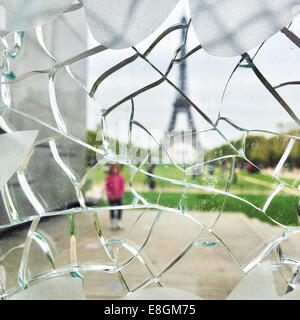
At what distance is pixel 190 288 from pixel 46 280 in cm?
26

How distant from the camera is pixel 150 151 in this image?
553mm

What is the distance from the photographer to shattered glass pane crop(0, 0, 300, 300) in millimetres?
539

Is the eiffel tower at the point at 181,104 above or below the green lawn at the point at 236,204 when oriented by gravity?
above

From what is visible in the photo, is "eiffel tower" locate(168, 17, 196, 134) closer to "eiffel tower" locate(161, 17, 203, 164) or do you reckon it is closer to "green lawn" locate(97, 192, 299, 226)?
"eiffel tower" locate(161, 17, 203, 164)

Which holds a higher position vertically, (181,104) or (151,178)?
(181,104)

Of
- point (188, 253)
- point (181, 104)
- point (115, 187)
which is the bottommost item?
point (188, 253)

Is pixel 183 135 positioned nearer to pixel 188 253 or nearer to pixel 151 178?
pixel 151 178

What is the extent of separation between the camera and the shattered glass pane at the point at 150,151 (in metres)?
0.54

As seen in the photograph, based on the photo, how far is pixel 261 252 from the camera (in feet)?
1.78

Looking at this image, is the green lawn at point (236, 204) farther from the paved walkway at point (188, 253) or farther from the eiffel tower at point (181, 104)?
the eiffel tower at point (181, 104)

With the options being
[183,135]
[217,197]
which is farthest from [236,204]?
[183,135]

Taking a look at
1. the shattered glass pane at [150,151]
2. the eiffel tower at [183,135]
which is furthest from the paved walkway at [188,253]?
the eiffel tower at [183,135]

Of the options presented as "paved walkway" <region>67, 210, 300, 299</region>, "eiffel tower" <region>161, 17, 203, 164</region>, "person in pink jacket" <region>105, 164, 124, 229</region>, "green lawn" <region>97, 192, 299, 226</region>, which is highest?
"eiffel tower" <region>161, 17, 203, 164</region>

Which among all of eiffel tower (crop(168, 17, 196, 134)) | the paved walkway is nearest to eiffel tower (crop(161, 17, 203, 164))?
eiffel tower (crop(168, 17, 196, 134))
